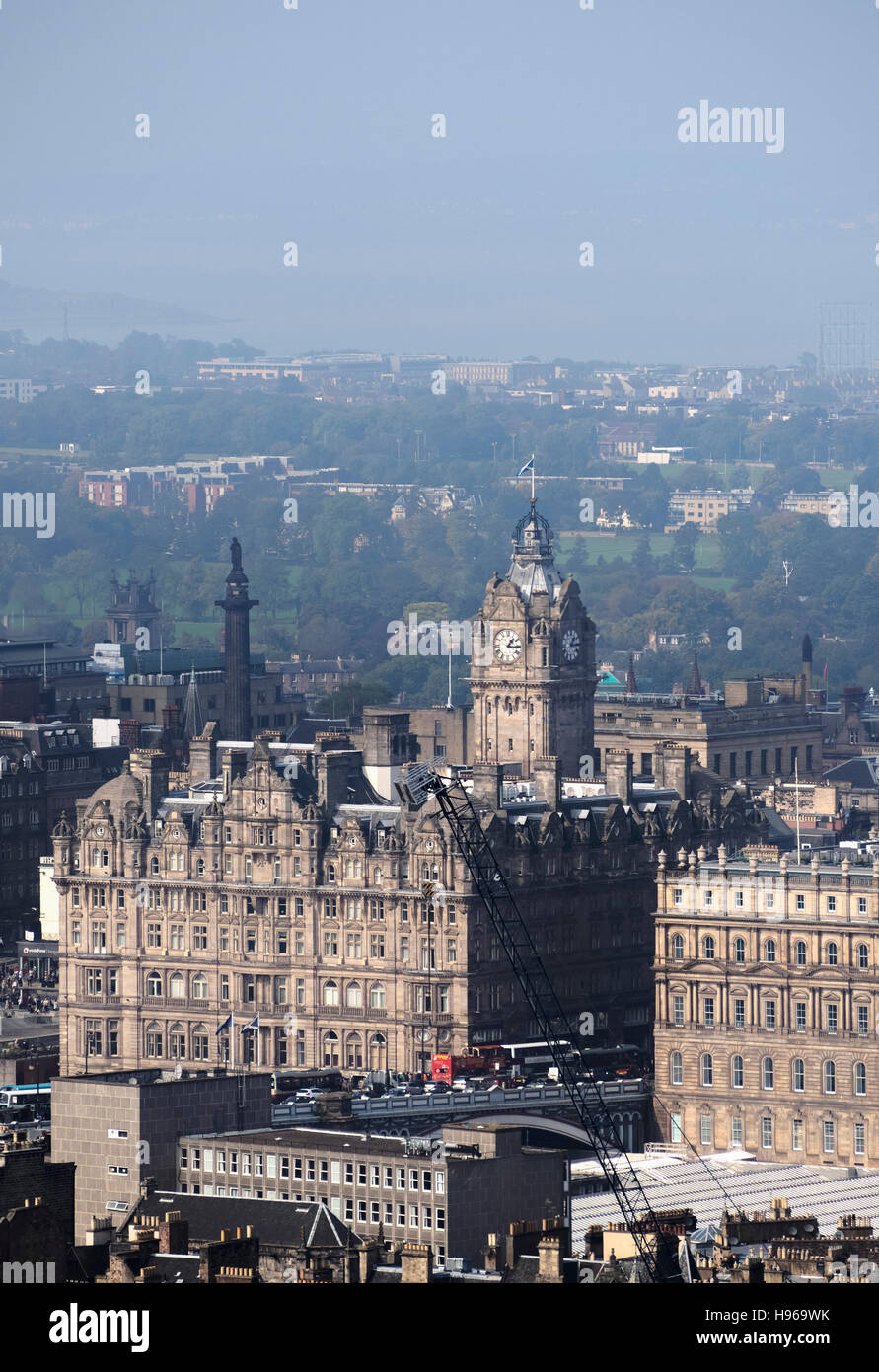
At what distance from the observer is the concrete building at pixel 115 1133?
95562 millimetres

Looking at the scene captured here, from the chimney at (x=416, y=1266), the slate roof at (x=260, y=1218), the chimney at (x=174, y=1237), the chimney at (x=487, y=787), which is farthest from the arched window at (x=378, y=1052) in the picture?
the chimney at (x=416, y=1266)

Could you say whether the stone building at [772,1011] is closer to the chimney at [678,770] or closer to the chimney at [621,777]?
the chimney at [621,777]

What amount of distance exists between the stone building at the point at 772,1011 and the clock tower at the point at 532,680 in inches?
1446

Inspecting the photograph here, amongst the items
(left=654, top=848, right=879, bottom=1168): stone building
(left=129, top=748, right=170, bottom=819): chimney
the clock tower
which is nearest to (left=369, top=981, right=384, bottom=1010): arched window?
(left=129, top=748, right=170, bottom=819): chimney

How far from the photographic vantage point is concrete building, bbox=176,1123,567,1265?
87.9 meters

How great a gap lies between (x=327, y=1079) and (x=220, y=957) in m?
19.4

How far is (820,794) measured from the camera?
19000 cm

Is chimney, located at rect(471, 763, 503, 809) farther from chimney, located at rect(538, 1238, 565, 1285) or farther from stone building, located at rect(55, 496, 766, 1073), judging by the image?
chimney, located at rect(538, 1238, 565, 1285)

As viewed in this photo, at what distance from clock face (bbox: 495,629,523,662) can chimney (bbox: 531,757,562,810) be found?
1831 centimetres

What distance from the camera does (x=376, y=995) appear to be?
5615 inches

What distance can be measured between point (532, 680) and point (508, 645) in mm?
2542

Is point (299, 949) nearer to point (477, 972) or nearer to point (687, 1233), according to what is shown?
point (477, 972)

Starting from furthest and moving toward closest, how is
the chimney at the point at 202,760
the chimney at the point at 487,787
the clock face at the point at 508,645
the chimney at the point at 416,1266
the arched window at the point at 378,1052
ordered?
1. the clock face at the point at 508,645
2. the chimney at the point at 202,760
3. the chimney at the point at 487,787
4. the arched window at the point at 378,1052
5. the chimney at the point at 416,1266
